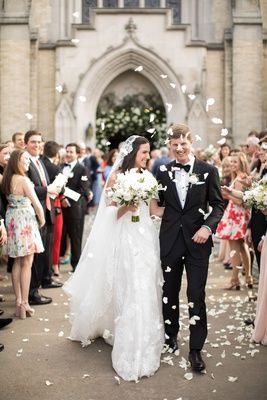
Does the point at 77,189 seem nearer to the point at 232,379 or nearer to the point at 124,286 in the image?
the point at 124,286

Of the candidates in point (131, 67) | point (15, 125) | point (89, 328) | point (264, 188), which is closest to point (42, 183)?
point (89, 328)

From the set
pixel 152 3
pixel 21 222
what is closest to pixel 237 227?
pixel 21 222

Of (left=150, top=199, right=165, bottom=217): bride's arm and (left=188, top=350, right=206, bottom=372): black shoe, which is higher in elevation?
(left=150, top=199, right=165, bottom=217): bride's arm

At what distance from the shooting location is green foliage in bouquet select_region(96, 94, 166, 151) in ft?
74.1

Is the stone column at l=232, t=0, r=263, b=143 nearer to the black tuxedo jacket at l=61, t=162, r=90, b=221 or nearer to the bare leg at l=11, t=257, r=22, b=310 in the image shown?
the black tuxedo jacket at l=61, t=162, r=90, b=221

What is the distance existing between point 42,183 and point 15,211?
0.93 metres

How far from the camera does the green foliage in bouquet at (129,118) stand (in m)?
22.6

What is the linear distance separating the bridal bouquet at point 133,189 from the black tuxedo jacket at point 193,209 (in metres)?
0.17

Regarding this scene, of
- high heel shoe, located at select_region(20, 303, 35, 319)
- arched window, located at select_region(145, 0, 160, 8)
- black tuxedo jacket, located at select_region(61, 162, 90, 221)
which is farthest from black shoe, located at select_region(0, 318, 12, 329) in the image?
arched window, located at select_region(145, 0, 160, 8)

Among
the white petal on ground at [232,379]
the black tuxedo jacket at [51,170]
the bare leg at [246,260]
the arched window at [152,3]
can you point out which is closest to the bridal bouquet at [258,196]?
the white petal on ground at [232,379]

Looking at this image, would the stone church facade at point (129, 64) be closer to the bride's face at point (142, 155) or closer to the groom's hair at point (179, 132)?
the bride's face at point (142, 155)

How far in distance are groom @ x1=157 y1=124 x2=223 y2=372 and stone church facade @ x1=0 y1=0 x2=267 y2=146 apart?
15.8m

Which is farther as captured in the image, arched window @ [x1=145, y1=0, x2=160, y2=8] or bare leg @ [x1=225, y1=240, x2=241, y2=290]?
arched window @ [x1=145, y1=0, x2=160, y2=8]

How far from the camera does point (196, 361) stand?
5.50 metres
